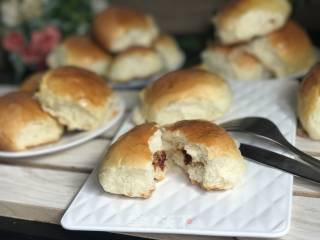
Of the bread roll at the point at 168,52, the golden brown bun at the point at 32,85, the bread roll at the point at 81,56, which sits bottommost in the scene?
the bread roll at the point at 168,52

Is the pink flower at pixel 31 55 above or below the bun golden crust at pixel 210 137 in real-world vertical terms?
below

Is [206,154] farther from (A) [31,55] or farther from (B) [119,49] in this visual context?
(A) [31,55]

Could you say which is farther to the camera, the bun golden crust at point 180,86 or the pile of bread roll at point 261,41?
the pile of bread roll at point 261,41

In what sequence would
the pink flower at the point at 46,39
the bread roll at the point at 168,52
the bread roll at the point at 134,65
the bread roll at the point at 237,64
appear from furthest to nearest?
the pink flower at the point at 46,39, the bread roll at the point at 168,52, the bread roll at the point at 134,65, the bread roll at the point at 237,64

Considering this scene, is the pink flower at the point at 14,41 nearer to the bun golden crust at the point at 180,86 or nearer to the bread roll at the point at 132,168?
the bun golden crust at the point at 180,86

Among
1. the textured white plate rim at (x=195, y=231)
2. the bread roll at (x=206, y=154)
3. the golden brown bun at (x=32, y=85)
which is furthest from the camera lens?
the golden brown bun at (x=32, y=85)

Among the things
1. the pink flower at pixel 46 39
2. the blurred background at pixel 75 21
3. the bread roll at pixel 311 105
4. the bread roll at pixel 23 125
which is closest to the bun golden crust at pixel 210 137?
the bread roll at pixel 311 105

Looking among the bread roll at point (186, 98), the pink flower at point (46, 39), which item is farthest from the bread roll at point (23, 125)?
the pink flower at point (46, 39)
